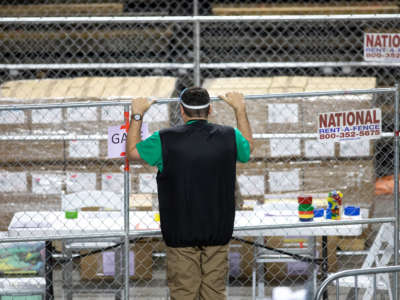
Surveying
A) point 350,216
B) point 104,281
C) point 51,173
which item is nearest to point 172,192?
point 350,216

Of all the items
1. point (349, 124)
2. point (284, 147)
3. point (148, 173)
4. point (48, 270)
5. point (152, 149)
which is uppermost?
point (284, 147)

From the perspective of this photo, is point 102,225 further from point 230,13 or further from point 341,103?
point 230,13

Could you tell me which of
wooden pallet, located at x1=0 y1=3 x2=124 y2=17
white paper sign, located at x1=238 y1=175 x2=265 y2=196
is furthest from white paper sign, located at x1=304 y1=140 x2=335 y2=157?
wooden pallet, located at x1=0 y1=3 x2=124 y2=17

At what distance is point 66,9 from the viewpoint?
9188 mm

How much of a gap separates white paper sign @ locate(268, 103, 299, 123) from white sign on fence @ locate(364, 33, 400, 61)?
97cm

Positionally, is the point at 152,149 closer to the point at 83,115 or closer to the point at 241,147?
the point at 241,147

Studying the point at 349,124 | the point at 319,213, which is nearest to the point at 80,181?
the point at 319,213

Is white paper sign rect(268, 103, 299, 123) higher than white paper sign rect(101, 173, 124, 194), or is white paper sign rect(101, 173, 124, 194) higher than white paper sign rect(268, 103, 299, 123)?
white paper sign rect(268, 103, 299, 123)

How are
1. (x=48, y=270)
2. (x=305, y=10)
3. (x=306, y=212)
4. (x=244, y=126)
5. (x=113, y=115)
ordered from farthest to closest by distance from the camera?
(x=305, y=10) < (x=113, y=115) < (x=48, y=270) < (x=306, y=212) < (x=244, y=126)

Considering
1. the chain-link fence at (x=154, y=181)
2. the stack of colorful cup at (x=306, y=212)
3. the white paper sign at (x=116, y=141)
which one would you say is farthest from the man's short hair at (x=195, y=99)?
the chain-link fence at (x=154, y=181)

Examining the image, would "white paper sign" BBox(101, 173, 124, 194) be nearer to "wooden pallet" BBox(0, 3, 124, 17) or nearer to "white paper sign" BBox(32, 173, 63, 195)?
"white paper sign" BBox(32, 173, 63, 195)

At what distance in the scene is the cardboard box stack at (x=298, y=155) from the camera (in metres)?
7.03

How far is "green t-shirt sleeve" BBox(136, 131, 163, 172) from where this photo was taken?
155 inches

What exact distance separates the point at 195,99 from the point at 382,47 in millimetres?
3012
